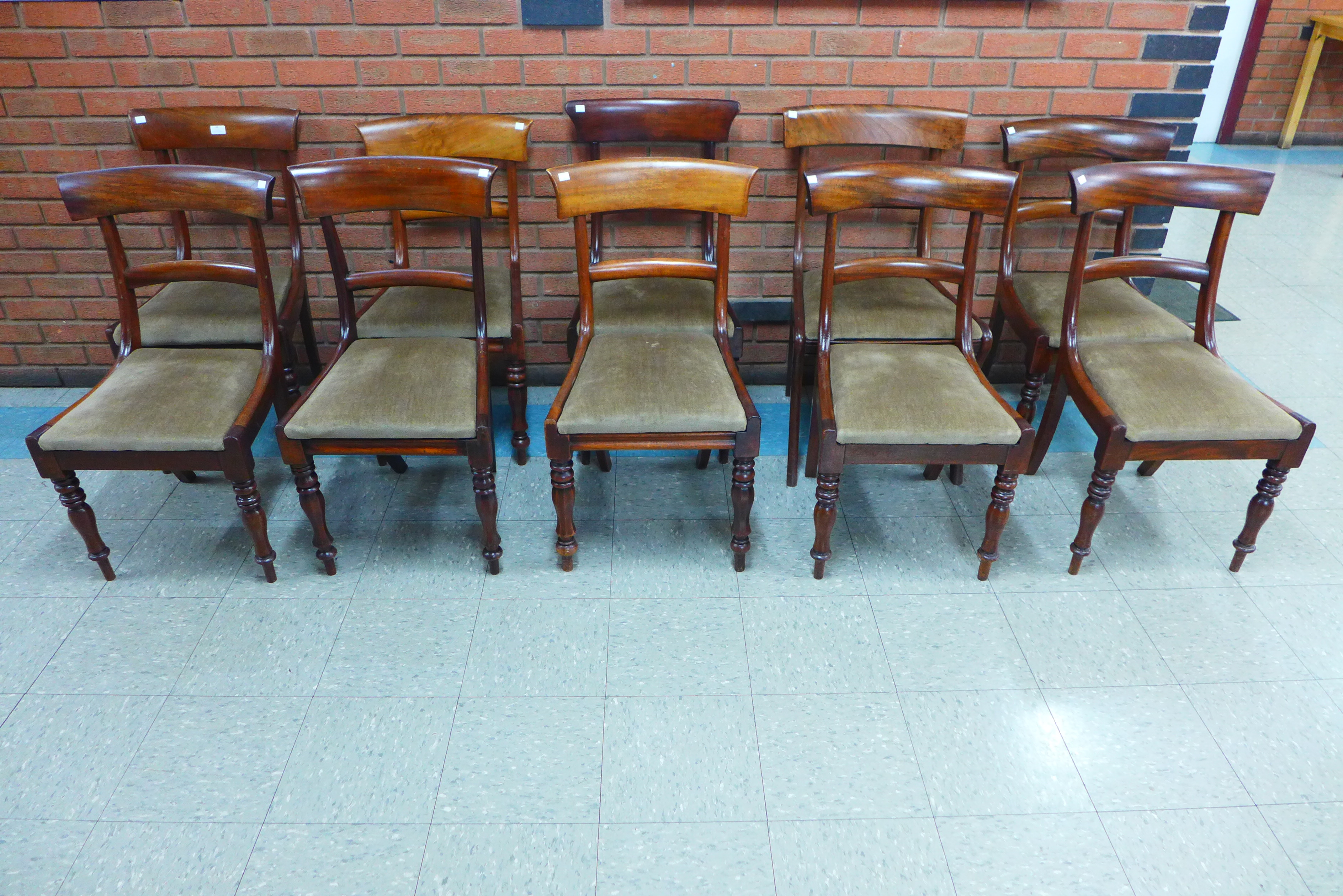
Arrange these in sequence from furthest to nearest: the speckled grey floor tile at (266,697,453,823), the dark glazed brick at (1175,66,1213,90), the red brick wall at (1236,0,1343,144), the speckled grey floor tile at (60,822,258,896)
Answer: the red brick wall at (1236,0,1343,144)
the dark glazed brick at (1175,66,1213,90)
the speckled grey floor tile at (266,697,453,823)
the speckled grey floor tile at (60,822,258,896)

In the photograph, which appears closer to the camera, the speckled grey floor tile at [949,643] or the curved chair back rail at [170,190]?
the speckled grey floor tile at [949,643]

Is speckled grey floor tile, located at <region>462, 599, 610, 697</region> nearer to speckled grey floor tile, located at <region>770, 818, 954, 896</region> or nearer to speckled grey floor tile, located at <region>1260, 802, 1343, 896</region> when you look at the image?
speckled grey floor tile, located at <region>770, 818, 954, 896</region>

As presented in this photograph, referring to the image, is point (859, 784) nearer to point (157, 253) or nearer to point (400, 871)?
point (400, 871)

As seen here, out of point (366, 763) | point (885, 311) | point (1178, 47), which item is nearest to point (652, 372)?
point (885, 311)

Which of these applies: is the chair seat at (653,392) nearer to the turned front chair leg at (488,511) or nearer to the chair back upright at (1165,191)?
the turned front chair leg at (488,511)

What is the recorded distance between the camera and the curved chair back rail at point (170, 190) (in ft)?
6.79

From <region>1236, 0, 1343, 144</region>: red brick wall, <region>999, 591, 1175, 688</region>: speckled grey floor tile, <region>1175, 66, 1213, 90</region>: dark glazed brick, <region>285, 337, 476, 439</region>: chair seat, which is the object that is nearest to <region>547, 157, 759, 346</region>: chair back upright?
<region>285, 337, 476, 439</region>: chair seat

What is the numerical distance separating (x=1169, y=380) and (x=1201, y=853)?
109 cm

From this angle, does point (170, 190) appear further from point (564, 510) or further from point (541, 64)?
point (564, 510)

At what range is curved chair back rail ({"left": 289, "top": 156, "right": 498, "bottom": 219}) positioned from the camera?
2.07 metres

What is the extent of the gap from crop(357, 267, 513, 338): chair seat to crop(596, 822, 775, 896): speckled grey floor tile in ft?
4.40

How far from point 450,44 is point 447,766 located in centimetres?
198

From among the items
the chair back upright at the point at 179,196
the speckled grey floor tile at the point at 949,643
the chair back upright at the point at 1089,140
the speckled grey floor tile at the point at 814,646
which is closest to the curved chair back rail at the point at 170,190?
the chair back upright at the point at 179,196

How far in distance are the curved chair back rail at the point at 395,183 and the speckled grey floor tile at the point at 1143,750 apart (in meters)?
1.75
